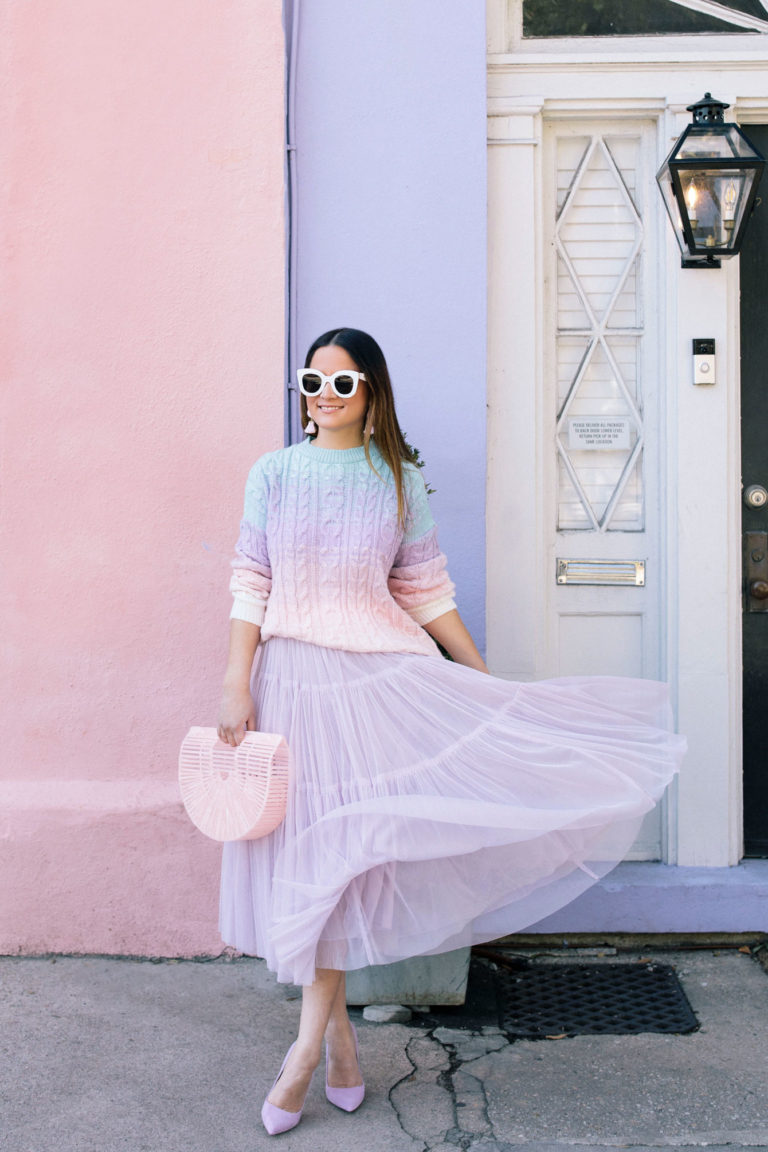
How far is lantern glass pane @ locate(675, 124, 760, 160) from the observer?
3260mm

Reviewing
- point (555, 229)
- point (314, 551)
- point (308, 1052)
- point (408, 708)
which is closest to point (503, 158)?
point (555, 229)

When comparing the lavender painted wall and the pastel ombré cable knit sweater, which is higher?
the lavender painted wall

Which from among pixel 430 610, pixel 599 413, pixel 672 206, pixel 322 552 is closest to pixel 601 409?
pixel 599 413

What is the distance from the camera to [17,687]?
3.57 meters

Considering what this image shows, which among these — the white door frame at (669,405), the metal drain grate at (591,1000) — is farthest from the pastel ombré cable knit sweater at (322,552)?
the metal drain grate at (591,1000)

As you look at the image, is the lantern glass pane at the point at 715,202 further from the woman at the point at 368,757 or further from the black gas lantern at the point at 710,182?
the woman at the point at 368,757

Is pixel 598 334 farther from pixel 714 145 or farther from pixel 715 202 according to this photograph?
pixel 714 145

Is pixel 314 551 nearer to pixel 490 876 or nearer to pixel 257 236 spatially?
pixel 490 876

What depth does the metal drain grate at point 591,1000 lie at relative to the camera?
3.04 meters

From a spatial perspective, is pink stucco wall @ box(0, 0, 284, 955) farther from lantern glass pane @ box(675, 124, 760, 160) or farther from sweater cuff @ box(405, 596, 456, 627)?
lantern glass pane @ box(675, 124, 760, 160)

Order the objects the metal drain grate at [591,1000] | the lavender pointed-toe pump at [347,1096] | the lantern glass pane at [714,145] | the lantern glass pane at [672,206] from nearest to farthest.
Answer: the lavender pointed-toe pump at [347,1096] → the metal drain grate at [591,1000] → the lantern glass pane at [714,145] → the lantern glass pane at [672,206]

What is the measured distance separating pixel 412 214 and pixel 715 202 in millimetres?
1035

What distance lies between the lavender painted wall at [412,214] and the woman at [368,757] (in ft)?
2.85

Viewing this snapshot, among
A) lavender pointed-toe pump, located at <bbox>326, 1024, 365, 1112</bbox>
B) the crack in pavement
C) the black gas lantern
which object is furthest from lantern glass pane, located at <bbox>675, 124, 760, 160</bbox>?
lavender pointed-toe pump, located at <bbox>326, 1024, 365, 1112</bbox>
